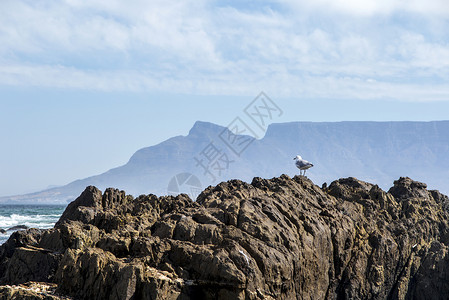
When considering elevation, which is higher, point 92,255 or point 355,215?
point 355,215

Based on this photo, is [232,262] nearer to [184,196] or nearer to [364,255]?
[364,255]

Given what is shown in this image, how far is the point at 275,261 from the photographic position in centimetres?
2031

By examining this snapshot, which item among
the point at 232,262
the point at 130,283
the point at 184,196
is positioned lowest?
the point at 130,283

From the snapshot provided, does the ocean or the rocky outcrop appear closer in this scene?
the rocky outcrop

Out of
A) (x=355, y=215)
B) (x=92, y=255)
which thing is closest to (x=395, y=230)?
(x=355, y=215)

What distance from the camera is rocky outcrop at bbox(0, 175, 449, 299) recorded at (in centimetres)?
1822

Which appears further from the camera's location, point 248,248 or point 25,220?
point 25,220

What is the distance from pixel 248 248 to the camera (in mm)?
20062

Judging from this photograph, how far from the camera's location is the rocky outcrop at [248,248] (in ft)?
59.8

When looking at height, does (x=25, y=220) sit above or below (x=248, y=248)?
above

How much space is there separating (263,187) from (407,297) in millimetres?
8208

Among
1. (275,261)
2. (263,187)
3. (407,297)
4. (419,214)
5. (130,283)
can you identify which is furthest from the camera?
(419,214)

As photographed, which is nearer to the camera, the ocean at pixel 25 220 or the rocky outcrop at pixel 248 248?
Result: the rocky outcrop at pixel 248 248

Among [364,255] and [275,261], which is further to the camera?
[364,255]
